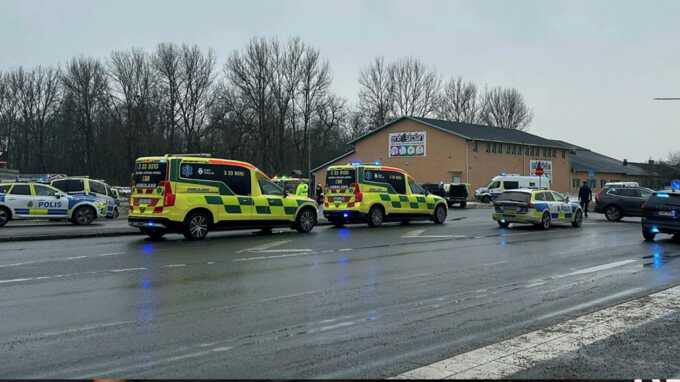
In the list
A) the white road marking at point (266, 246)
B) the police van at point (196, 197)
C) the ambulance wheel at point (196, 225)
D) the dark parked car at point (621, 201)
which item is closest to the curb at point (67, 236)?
the police van at point (196, 197)

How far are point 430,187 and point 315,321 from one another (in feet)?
124

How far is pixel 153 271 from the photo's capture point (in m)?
10.8

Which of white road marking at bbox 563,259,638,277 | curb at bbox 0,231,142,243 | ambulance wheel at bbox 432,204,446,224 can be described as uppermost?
ambulance wheel at bbox 432,204,446,224

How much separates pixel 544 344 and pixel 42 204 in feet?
67.2

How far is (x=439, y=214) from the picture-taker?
2448 centimetres

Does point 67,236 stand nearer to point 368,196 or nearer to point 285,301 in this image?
point 368,196

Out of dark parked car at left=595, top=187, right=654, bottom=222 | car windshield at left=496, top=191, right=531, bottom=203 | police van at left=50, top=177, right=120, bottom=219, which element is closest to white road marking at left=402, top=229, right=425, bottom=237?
car windshield at left=496, top=191, right=531, bottom=203

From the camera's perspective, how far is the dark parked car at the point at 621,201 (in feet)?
87.2

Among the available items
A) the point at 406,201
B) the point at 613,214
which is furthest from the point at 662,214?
the point at 613,214

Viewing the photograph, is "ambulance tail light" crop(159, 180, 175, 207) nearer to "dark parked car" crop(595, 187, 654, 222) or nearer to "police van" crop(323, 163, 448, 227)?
"police van" crop(323, 163, 448, 227)

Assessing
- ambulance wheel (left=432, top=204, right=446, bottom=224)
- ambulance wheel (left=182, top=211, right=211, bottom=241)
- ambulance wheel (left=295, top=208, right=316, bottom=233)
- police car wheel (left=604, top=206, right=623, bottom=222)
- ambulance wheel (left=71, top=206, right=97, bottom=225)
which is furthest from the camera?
police car wheel (left=604, top=206, right=623, bottom=222)

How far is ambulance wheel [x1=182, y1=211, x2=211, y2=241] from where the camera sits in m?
16.8

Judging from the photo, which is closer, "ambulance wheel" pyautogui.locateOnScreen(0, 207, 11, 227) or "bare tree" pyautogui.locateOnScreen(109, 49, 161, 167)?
"ambulance wheel" pyautogui.locateOnScreen(0, 207, 11, 227)

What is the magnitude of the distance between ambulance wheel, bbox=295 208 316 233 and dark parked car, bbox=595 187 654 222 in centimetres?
1403
